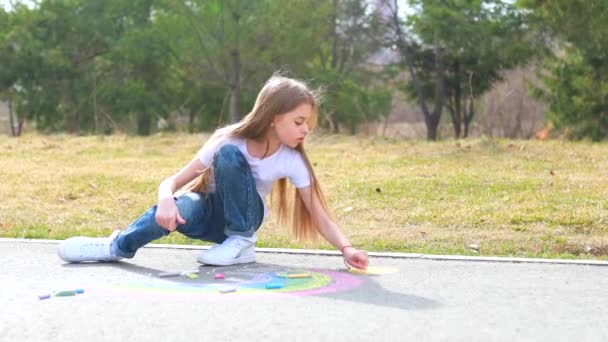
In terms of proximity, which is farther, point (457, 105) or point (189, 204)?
point (457, 105)

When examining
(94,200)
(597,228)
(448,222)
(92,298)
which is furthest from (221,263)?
(94,200)

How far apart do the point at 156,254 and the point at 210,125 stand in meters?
19.4

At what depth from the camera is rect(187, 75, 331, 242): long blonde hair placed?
4262 mm

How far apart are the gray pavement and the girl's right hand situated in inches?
9.4

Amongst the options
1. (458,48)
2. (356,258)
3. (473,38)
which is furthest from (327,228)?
(458,48)

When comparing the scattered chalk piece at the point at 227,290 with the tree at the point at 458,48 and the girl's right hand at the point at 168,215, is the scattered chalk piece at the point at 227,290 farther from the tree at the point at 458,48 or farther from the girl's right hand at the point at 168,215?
the tree at the point at 458,48

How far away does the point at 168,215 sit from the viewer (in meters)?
4.04

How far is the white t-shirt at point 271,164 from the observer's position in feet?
14.2

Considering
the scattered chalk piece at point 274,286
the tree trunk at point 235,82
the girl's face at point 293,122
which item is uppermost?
the tree trunk at point 235,82

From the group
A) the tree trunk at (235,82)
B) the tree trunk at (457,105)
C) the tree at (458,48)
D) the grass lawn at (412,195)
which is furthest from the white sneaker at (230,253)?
the tree trunk at (457,105)

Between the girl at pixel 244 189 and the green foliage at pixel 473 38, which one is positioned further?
the green foliage at pixel 473 38

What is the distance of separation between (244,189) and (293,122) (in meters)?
0.38

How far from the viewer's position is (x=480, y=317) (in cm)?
331

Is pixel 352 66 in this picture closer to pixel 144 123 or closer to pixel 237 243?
pixel 144 123
